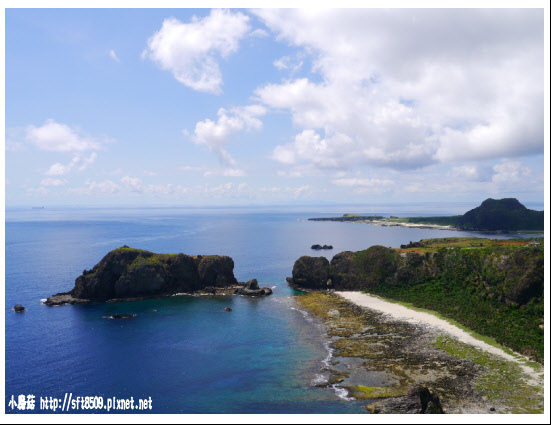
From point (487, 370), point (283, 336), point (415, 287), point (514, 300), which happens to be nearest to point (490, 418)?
point (487, 370)

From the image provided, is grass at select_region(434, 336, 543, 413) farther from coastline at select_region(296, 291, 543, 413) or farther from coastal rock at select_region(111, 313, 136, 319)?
coastal rock at select_region(111, 313, 136, 319)

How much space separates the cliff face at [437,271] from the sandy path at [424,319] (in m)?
6.62

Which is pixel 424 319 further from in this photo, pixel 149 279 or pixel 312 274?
pixel 149 279

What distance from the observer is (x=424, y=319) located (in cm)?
6194

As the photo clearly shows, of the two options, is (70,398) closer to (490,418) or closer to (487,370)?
(490,418)

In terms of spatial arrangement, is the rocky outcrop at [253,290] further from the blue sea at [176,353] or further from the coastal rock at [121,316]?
the coastal rock at [121,316]

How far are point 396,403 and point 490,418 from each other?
1389cm

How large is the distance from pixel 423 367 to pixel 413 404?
500 inches

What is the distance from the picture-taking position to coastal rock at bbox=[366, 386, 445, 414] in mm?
31641

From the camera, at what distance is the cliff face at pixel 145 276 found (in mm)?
80188

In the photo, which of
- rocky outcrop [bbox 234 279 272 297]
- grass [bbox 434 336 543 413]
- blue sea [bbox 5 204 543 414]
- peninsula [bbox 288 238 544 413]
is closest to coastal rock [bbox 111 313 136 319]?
blue sea [bbox 5 204 543 414]

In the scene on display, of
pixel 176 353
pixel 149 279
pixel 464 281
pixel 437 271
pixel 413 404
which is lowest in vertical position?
pixel 176 353

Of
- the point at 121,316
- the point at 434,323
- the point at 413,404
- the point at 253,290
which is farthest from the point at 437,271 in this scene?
the point at 121,316

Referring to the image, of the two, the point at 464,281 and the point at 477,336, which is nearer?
the point at 477,336
